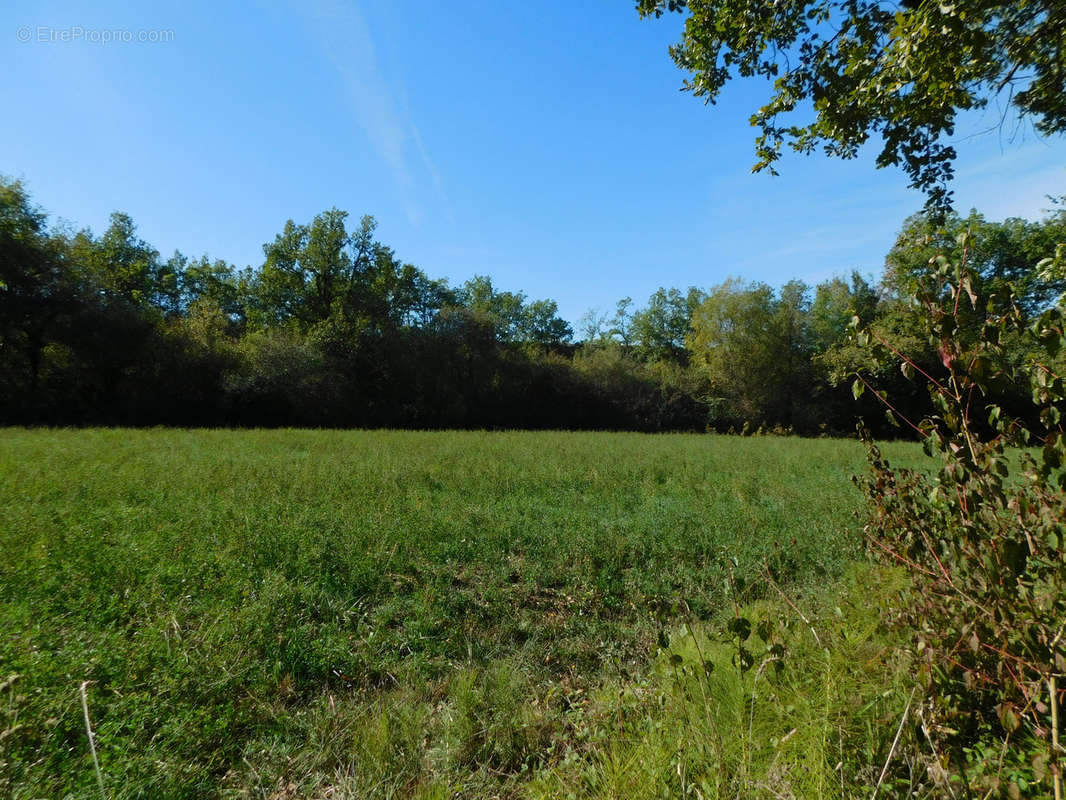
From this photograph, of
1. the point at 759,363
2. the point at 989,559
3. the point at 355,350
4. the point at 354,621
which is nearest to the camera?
the point at 989,559

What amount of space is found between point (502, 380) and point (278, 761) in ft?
104

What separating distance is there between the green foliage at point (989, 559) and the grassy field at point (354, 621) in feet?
1.99

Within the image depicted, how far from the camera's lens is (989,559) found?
5.66 feet

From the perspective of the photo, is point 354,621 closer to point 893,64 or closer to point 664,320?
point 893,64

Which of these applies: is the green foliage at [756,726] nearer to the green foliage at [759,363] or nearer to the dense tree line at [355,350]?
the dense tree line at [355,350]

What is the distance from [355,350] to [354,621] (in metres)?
28.6

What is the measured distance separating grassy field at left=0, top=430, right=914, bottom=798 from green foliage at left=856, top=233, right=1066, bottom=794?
1.99 feet

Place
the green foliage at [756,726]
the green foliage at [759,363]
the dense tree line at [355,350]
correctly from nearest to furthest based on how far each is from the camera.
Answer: the green foliage at [756,726] < the dense tree line at [355,350] < the green foliage at [759,363]

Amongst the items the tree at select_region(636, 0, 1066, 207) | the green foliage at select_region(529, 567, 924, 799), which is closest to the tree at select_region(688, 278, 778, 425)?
the tree at select_region(636, 0, 1066, 207)

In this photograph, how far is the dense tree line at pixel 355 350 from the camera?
871 inches

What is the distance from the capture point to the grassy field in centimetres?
259

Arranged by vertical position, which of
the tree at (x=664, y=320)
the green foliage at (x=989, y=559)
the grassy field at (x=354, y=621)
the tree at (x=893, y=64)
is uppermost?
the tree at (x=664, y=320)

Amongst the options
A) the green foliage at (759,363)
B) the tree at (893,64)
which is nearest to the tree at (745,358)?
the green foliage at (759,363)

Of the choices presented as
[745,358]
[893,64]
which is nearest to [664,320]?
[745,358]
